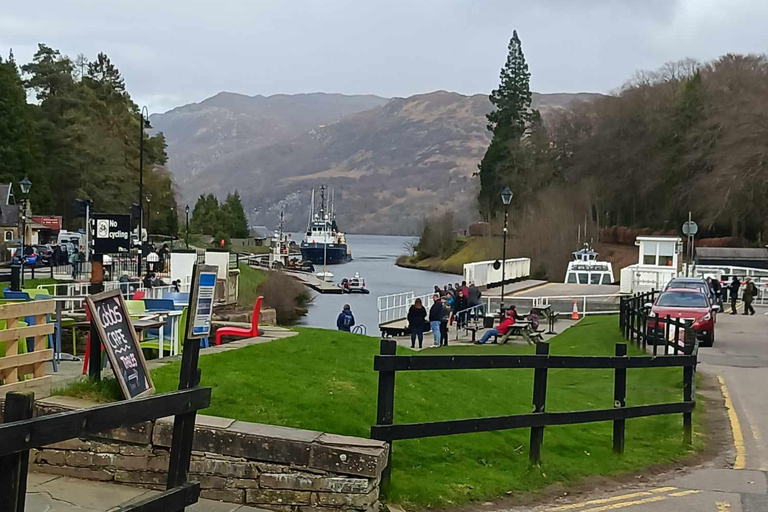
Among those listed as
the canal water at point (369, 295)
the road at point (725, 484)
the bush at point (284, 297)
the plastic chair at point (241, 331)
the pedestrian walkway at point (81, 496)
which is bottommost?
the canal water at point (369, 295)

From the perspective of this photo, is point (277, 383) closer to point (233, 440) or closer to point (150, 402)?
point (233, 440)

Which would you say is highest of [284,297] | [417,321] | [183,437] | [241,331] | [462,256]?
[183,437]

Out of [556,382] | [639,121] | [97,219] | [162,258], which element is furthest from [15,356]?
[639,121]

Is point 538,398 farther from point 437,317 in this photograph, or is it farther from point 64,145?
point 64,145

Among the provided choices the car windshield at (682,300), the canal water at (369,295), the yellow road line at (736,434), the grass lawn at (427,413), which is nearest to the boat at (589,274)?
the canal water at (369,295)

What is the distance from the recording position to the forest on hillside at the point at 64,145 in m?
78.8

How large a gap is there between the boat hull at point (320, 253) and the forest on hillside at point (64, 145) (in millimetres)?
33511

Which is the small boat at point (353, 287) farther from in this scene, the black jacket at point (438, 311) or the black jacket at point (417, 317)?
the black jacket at point (417, 317)

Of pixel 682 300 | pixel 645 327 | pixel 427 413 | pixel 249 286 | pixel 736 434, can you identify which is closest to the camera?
pixel 427 413

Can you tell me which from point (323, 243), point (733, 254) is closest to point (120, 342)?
point (733, 254)

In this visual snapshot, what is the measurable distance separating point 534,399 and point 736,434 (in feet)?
15.1

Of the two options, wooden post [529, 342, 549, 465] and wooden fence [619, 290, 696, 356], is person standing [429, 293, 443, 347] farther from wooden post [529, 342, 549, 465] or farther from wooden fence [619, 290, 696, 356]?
wooden post [529, 342, 549, 465]

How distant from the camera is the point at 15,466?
389 centimetres

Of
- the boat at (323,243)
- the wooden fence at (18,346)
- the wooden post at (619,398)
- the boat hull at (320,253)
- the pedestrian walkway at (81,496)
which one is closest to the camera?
the pedestrian walkway at (81,496)
